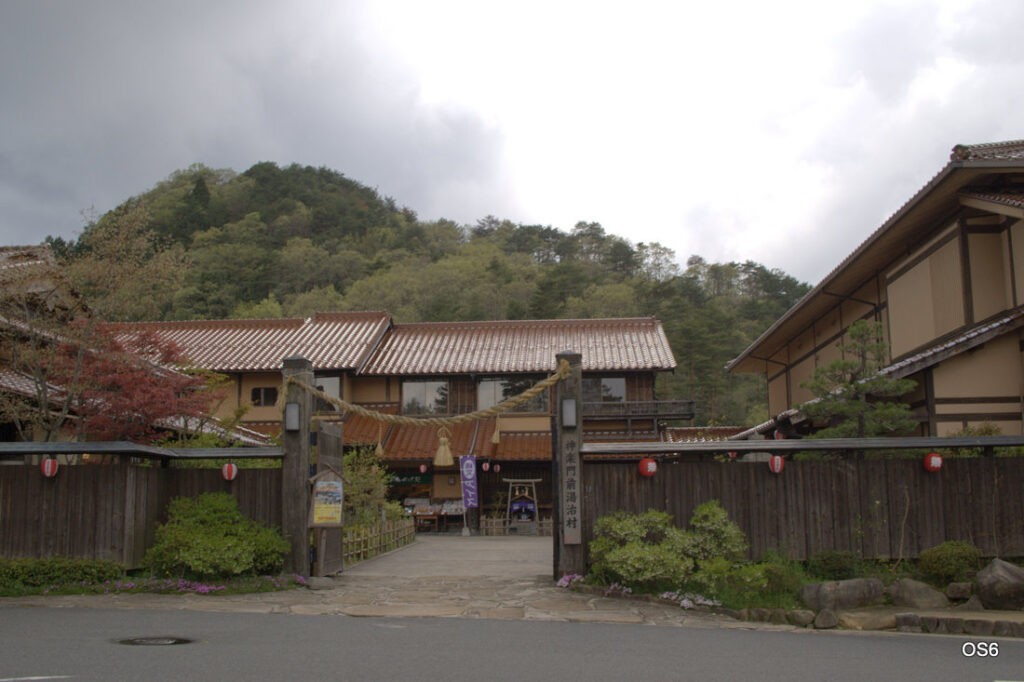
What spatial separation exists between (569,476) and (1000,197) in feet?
28.3

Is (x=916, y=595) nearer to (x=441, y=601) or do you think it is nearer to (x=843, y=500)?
(x=843, y=500)

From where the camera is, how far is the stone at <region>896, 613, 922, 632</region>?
352 inches

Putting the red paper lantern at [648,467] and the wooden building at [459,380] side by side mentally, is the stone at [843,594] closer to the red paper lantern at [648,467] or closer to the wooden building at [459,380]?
the red paper lantern at [648,467]

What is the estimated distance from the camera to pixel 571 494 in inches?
446

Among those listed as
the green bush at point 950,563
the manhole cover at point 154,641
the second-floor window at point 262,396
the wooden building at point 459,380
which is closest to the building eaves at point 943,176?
the green bush at point 950,563

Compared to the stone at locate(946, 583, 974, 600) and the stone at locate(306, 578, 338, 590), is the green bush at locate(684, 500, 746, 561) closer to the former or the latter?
the stone at locate(946, 583, 974, 600)

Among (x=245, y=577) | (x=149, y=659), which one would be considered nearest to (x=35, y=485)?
(x=245, y=577)

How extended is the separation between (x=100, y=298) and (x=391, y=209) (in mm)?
76077

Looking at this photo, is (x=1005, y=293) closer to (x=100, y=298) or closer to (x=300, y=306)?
(x=100, y=298)

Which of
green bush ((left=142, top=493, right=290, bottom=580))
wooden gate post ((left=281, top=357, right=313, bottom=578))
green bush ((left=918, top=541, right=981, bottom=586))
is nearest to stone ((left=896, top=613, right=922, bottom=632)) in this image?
green bush ((left=918, top=541, right=981, bottom=586))

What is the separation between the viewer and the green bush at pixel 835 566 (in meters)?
10.5

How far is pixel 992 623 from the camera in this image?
8.58 metres

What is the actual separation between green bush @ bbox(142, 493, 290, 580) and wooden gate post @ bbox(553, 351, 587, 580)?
Answer: 3911 mm

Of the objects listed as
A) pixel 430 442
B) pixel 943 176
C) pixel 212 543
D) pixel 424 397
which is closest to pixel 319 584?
pixel 212 543
